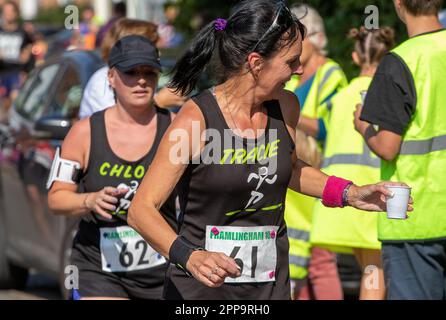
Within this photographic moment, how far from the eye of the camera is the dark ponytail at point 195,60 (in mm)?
4828

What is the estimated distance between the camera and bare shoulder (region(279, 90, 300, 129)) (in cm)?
491

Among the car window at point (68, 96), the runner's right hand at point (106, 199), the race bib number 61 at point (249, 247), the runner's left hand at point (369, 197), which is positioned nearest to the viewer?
the race bib number 61 at point (249, 247)

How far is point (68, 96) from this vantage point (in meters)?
8.93

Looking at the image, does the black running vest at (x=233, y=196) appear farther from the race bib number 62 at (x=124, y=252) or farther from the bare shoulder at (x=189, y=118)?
the race bib number 62 at (x=124, y=252)

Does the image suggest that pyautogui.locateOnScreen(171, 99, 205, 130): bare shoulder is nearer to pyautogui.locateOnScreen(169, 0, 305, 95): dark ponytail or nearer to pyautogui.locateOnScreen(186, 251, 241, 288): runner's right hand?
pyautogui.locateOnScreen(169, 0, 305, 95): dark ponytail

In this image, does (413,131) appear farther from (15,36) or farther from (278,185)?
(15,36)

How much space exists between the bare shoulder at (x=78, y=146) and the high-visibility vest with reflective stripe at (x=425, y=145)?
4.96 ft

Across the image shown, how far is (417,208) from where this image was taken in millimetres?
5758

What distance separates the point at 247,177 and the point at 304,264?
3.28 meters

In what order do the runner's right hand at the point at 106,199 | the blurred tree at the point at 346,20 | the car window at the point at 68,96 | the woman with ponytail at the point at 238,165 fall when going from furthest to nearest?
1. the blurred tree at the point at 346,20
2. the car window at the point at 68,96
3. the runner's right hand at the point at 106,199
4. the woman with ponytail at the point at 238,165

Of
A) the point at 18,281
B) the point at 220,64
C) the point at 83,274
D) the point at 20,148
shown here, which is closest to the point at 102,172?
the point at 83,274

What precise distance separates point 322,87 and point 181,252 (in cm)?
367

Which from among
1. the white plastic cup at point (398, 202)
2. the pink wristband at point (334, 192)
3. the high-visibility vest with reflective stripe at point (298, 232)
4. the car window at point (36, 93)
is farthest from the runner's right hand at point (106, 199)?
the car window at point (36, 93)

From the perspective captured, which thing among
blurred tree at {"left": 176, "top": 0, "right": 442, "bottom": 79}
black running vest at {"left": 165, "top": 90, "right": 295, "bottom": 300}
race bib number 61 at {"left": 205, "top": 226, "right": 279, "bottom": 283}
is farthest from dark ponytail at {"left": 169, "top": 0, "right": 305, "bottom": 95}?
blurred tree at {"left": 176, "top": 0, "right": 442, "bottom": 79}
